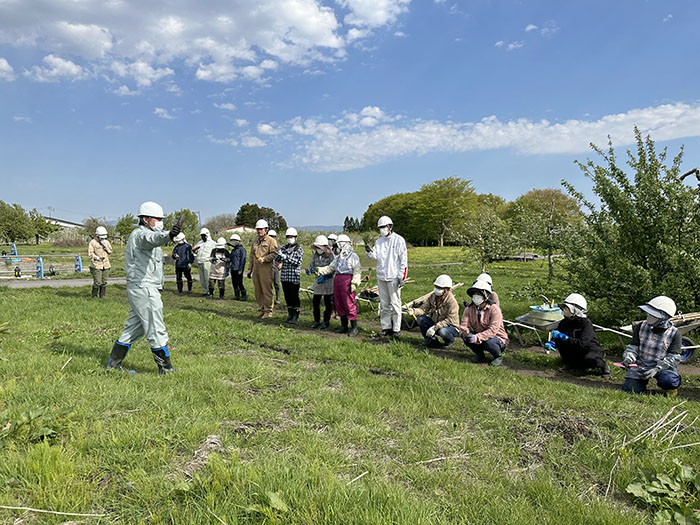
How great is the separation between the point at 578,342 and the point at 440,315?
7.60 ft

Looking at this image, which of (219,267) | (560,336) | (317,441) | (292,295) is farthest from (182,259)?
(317,441)

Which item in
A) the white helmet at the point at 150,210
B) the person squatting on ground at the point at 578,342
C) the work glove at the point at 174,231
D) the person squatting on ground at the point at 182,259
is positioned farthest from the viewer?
the person squatting on ground at the point at 182,259

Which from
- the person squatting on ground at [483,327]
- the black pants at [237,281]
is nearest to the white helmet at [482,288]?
the person squatting on ground at [483,327]

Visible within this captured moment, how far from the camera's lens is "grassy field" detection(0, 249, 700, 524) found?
2789 millimetres

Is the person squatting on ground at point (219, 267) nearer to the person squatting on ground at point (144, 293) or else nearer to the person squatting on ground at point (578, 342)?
the person squatting on ground at point (144, 293)

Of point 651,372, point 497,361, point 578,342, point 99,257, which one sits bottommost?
point 497,361

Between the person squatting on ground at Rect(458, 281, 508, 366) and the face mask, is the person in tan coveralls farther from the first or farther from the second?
the face mask

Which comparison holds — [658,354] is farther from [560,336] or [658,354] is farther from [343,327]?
[343,327]

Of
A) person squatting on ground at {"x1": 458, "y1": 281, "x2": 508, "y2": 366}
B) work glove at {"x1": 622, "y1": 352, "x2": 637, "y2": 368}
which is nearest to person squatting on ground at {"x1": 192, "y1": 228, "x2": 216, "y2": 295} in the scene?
person squatting on ground at {"x1": 458, "y1": 281, "x2": 508, "y2": 366}

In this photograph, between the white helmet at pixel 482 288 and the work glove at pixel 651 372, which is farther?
the white helmet at pixel 482 288

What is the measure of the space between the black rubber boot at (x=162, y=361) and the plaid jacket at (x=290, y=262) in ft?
15.2

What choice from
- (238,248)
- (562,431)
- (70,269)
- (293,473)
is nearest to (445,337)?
(562,431)

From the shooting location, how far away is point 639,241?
8.46 m

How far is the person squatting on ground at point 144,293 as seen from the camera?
539cm
